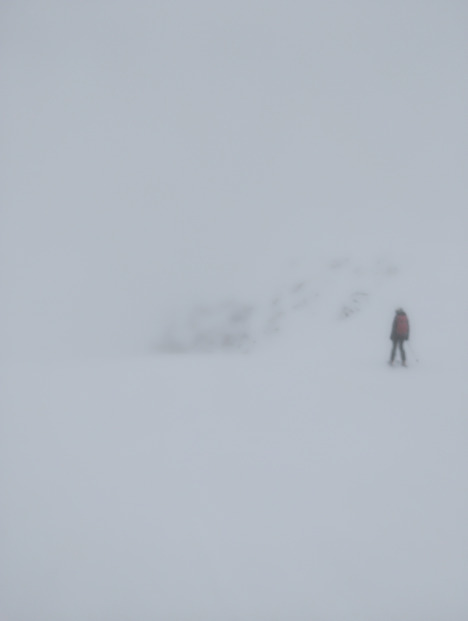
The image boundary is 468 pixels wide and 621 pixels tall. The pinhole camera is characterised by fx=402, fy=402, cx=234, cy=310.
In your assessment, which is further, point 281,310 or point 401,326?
point 281,310

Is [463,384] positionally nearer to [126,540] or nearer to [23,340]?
[126,540]

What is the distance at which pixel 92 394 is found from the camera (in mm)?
11523

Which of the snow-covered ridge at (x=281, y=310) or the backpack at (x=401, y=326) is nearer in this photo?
the backpack at (x=401, y=326)

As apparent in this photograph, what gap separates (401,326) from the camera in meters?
11.1

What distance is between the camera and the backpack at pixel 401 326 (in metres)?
11.0

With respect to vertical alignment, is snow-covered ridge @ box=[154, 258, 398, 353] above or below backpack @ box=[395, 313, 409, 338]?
above

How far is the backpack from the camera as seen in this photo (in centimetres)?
1104

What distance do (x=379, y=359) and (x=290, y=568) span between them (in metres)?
9.74

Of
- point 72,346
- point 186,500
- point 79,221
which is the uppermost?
point 79,221

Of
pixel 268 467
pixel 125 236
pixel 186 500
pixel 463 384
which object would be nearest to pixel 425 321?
pixel 463 384

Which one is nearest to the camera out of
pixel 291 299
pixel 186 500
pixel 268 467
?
pixel 186 500

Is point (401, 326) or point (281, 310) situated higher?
point (281, 310)

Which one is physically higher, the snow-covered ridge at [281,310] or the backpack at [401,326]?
the snow-covered ridge at [281,310]

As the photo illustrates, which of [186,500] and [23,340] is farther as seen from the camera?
[23,340]
